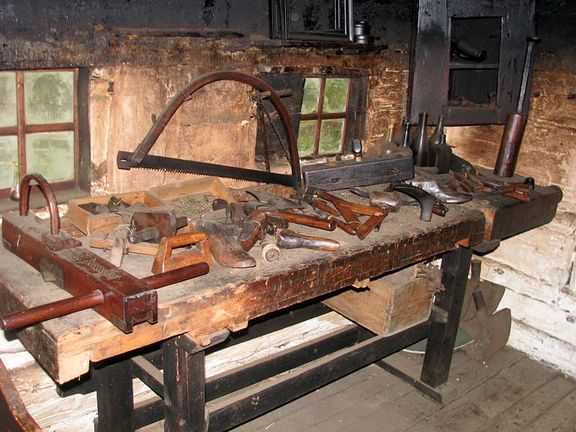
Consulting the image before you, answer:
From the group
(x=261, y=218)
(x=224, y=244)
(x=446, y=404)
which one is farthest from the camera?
(x=446, y=404)

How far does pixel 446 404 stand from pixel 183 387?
74.1 inches

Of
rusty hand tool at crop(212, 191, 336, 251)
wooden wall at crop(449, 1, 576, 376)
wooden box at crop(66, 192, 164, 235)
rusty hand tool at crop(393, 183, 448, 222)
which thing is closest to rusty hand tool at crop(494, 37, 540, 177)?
wooden wall at crop(449, 1, 576, 376)

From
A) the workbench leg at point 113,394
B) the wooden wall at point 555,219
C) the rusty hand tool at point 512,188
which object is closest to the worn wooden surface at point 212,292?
the workbench leg at point 113,394

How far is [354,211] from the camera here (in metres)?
2.63

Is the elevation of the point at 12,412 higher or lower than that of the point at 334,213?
lower

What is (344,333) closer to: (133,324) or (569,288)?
(569,288)

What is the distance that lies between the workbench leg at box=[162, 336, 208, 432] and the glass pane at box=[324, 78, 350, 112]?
6.42 ft

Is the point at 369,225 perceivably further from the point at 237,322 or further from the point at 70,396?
the point at 70,396

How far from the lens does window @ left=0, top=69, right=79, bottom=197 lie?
7.87 ft

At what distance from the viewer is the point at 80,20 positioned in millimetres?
2330

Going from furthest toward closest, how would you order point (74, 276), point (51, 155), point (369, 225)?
point (51, 155) → point (369, 225) → point (74, 276)

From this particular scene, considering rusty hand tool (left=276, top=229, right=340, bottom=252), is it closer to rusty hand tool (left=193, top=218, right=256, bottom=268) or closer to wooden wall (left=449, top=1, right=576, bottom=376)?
rusty hand tool (left=193, top=218, right=256, bottom=268)

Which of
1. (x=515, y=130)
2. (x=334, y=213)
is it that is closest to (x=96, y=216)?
(x=334, y=213)

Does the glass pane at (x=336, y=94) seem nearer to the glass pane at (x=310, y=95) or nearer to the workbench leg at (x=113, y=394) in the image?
the glass pane at (x=310, y=95)
